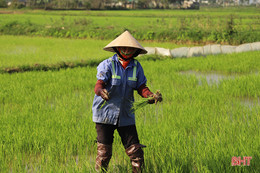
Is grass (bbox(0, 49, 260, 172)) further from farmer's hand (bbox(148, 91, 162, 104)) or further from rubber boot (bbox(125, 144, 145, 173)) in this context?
farmer's hand (bbox(148, 91, 162, 104))

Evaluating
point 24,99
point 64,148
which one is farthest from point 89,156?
point 24,99

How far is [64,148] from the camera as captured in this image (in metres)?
2.68

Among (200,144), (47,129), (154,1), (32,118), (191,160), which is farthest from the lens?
(154,1)

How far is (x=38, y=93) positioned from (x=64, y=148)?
2301 mm

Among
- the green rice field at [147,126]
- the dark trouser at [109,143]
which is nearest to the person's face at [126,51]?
the dark trouser at [109,143]

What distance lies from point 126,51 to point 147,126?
120 centimetres

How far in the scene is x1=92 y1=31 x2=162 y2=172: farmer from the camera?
203 cm

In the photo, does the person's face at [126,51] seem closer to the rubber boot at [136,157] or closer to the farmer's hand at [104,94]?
the farmer's hand at [104,94]

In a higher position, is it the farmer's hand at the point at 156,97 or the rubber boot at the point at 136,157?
the farmer's hand at the point at 156,97

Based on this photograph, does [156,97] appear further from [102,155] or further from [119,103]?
[102,155]

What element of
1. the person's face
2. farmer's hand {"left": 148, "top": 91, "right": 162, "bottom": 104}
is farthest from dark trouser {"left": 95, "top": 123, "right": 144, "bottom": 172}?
the person's face

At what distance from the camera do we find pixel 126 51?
2057 millimetres

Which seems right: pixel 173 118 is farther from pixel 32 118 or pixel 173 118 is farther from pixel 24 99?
pixel 24 99

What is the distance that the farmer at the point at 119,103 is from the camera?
6.64 feet
